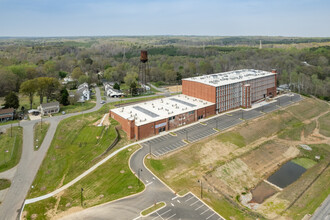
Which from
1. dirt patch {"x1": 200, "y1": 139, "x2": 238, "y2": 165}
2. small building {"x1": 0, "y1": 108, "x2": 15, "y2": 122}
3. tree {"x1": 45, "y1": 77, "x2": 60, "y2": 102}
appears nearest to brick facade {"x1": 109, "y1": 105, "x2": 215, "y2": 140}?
dirt patch {"x1": 200, "y1": 139, "x2": 238, "y2": 165}

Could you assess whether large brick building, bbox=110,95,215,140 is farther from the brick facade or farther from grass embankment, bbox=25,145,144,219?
grass embankment, bbox=25,145,144,219

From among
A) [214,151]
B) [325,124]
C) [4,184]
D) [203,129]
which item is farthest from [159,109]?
[325,124]

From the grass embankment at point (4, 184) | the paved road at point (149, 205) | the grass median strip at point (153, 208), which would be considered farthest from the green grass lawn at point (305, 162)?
the grass embankment at point (4, 184)

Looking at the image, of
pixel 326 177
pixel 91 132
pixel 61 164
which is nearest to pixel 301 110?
pixel 326 177

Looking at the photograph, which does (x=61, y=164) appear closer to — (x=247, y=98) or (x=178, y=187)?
(x=178, y=187)

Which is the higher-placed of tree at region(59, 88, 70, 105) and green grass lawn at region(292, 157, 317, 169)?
tree at region(59, 88, 70, 105)

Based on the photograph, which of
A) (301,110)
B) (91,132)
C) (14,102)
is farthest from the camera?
(301,110)
